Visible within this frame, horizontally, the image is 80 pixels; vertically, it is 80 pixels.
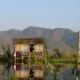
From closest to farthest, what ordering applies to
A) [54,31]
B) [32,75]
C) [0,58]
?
[32,75] < [0,58] < [54,31]

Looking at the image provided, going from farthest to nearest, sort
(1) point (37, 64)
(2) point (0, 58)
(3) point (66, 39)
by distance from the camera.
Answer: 1. (3) point (66, 39)
2. (2) point (0, 58)
3. (1) point (37, 64)

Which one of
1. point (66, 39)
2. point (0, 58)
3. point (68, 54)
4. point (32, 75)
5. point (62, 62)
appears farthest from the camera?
point (66, 39)

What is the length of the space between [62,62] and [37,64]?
59.1 inches

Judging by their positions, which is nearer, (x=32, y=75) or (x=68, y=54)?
(x=32, y=75)

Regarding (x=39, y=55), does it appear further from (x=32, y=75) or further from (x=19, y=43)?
(x=32, y=75)

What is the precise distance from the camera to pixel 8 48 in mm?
21531

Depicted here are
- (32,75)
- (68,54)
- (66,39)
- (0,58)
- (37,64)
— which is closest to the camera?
(32,75)

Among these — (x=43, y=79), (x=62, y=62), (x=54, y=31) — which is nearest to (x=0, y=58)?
(x=62, y=62)

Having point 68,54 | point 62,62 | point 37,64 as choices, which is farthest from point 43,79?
point 68,54

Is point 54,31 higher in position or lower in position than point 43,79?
higher

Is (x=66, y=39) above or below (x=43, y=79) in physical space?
above

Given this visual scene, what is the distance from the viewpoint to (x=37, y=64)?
16891mm

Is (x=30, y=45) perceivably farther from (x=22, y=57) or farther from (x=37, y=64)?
(x=37, y=64)

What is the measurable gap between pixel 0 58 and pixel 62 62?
13.0 ft
